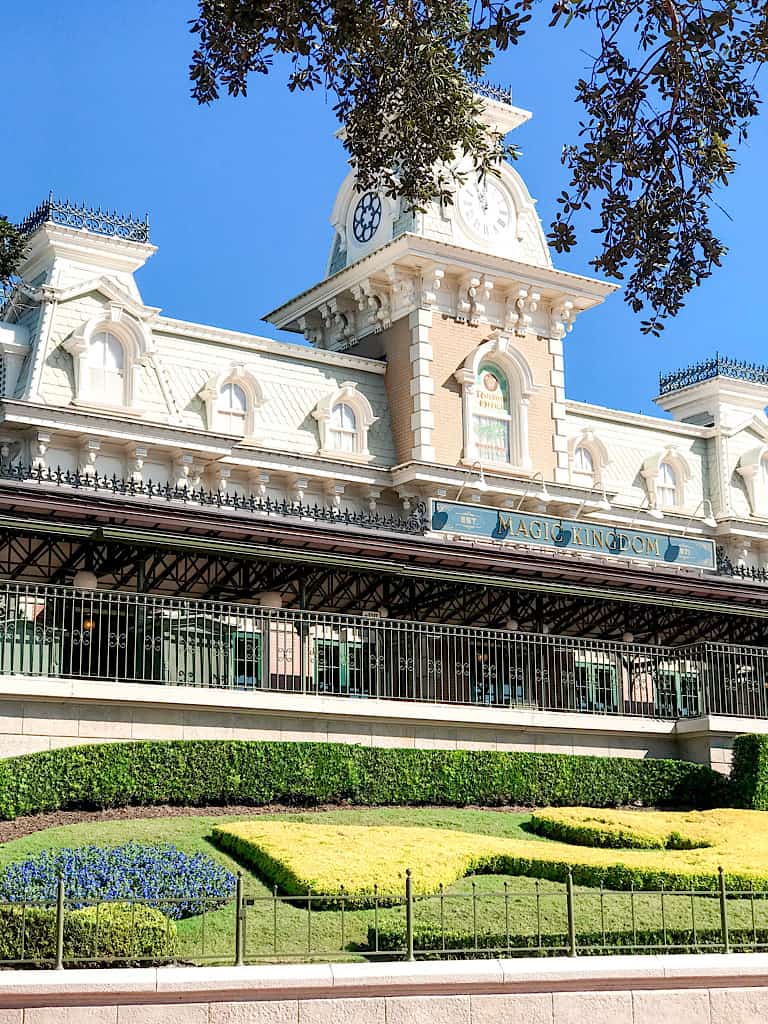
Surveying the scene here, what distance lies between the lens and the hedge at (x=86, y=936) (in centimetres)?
1493

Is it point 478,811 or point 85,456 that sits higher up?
point 85,456

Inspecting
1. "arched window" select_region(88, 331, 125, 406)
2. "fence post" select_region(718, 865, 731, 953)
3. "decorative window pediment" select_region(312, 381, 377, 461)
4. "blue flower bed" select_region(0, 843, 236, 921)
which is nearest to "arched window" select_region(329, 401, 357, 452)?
"decorative window pediment" select_region(312, 381, 377, 461)

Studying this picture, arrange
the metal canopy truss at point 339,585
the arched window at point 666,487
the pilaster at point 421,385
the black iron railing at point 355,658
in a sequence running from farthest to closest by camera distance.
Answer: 1. the arched window at point 666,487
2. the pilaster at point 421,385
3. the metal canopy truss at point 339,585
4. the black iron railing at point 355,658

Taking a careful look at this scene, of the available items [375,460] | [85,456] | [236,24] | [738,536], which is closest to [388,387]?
[375,460]

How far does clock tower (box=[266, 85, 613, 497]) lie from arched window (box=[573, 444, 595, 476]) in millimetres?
2383

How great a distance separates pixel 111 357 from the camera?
37656mm

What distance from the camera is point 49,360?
120 feet

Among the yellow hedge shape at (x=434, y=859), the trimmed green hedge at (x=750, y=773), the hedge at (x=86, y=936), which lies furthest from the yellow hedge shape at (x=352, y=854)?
the trimmed green hedge at (x=750, y=773)

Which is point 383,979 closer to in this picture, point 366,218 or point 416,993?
point 416,993

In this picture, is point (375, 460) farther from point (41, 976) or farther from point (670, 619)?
point (41, 976)

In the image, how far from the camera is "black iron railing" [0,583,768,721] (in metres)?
25.3

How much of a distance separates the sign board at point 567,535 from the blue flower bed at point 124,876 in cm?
1937

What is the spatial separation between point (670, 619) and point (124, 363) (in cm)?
1399

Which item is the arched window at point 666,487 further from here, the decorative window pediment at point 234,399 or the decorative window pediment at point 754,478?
the decorative window pediment at point 234,399
